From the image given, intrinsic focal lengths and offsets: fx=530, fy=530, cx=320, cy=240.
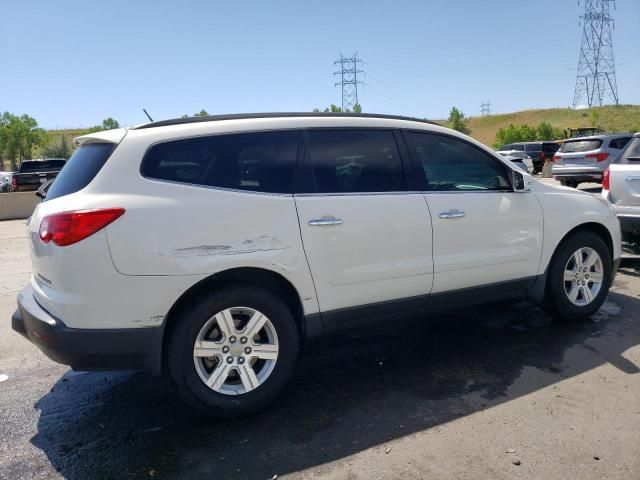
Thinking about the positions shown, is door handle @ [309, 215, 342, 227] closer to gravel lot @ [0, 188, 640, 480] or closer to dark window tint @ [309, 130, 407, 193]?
dark window tint @ [309, 130, 407, 193]

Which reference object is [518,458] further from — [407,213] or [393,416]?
[407,213]

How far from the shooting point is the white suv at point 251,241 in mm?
2951

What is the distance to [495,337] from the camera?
4605 millimetres

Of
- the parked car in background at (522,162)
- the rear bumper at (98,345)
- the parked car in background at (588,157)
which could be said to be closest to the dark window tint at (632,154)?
the parked car in background at (522,162)

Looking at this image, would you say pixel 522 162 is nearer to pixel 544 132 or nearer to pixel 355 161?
pixel 355 161

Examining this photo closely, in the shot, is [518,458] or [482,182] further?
[482,182]

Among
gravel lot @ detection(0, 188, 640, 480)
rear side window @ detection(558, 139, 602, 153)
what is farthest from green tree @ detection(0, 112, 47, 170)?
gravel lot @ detection(0, 188, 640, 480)

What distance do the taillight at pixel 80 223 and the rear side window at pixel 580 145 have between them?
1617 centimetres

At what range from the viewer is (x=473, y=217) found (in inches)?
161

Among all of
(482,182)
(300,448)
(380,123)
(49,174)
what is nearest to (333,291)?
(300,448)

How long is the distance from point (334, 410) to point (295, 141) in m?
1.78

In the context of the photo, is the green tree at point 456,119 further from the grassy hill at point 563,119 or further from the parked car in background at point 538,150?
the parked car in background at point 538,150

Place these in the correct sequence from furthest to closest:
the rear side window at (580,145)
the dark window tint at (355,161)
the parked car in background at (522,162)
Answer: the rear side window at (580,145)
the parked car in background at (522,162)
the dark window tint at (355,161)

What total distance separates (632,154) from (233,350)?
5.86 meters
